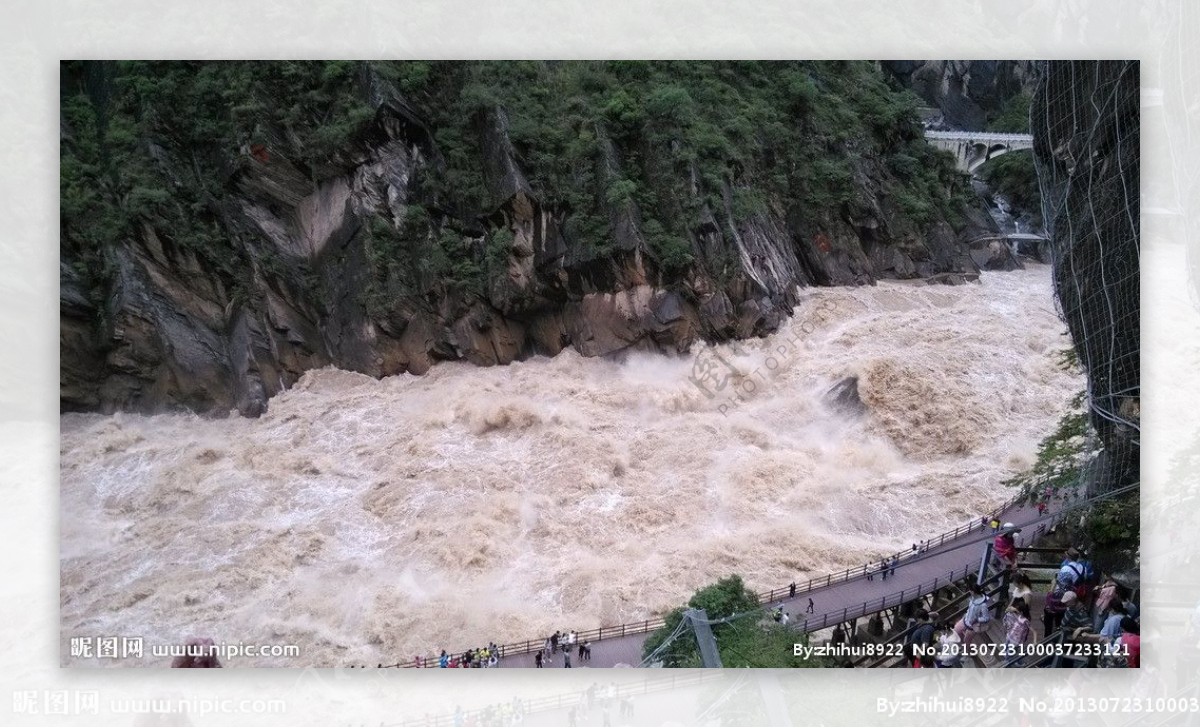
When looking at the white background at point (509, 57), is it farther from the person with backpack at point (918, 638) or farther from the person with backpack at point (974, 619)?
the person with backpack at point (974, 619)

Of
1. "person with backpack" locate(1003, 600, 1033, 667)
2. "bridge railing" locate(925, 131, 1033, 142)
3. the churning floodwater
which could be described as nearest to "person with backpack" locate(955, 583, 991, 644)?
"person with backpack" locate(1003, 600, 1033, 667)

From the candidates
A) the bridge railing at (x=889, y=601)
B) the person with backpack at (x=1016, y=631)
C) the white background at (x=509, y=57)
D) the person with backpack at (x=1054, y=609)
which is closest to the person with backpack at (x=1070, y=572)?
the person with backpack at (x=1054, y=609)

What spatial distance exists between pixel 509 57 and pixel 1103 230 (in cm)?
547

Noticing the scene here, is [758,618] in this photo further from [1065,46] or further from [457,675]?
[1065,46]

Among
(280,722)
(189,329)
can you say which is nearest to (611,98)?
(189,329)

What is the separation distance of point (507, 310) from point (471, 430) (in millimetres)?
2137

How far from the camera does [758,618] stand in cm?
918

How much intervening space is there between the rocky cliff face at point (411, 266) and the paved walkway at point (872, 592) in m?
3.96

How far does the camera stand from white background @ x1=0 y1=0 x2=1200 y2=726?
29.1 feet

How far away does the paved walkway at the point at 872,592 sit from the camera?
9.23 metres

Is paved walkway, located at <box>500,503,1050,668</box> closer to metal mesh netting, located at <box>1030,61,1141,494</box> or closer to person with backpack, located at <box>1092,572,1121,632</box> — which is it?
person with backpack, located at <box>1092,572,1121,632</box>

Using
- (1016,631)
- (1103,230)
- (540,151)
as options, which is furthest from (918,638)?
(540,151)

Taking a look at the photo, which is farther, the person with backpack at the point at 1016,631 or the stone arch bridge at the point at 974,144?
the stone arch bridge at the point at 974,144

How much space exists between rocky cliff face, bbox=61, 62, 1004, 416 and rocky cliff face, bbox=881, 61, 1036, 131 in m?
1.62
